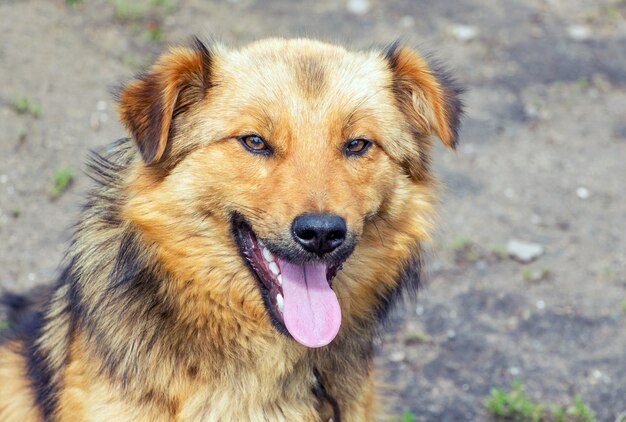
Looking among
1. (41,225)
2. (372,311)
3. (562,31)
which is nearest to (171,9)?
(41,225)

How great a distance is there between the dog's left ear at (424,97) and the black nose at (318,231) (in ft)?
2.71

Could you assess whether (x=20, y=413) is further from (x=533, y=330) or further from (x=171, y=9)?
(x=171, y=9)

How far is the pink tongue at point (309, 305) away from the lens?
133 inches

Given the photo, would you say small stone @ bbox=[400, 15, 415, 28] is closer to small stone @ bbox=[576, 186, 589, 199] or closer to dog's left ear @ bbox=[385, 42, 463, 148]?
small stone @ bbox=[576, 186, 589, 199]

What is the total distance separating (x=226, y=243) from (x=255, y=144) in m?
0.42

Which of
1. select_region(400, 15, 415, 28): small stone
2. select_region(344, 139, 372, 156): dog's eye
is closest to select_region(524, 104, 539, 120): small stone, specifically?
select_region(400, 15, 415, 28): small stone

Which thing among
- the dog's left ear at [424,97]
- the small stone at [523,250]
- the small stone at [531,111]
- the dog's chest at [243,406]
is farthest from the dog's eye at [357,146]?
the small stone at [531,111]

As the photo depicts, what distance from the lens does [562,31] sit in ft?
28.6

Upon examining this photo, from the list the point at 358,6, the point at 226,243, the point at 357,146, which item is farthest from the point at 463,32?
the point at 226,243

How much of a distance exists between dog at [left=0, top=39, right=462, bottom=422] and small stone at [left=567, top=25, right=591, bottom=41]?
18.2 ft

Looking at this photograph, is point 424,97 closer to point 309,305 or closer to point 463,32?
point 309,305

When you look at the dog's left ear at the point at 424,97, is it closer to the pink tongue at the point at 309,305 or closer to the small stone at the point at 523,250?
the pink tongue at the point at 309,305

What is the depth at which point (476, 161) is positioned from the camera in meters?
7.07

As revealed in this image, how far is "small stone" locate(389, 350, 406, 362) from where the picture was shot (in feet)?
17.4
